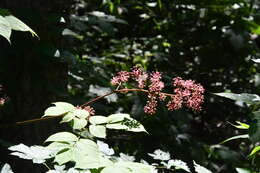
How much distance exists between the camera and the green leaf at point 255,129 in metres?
1.27

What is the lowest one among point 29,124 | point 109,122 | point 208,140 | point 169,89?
point 208,140

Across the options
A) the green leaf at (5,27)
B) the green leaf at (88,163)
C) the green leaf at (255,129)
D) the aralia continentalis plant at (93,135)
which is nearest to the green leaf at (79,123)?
the aralia continentalis plant at (93,135)

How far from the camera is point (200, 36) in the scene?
3135mm

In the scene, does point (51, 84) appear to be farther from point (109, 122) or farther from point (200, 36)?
point (200, 36)

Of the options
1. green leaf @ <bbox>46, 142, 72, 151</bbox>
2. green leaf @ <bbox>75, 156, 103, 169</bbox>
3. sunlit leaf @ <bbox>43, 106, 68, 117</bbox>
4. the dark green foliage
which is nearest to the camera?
green leaf @ <bbox>75, 156, 103, 169</bbox>

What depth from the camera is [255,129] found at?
Answer: 1.28 m

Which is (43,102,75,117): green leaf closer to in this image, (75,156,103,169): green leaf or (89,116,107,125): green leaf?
(89,116,107,125): green leaf

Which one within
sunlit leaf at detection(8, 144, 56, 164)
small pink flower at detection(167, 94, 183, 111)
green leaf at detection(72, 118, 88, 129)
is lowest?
sunlit leaf at detection(8, 144, 56, 164)

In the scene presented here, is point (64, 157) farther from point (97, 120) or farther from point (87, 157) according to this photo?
point (97, 120)

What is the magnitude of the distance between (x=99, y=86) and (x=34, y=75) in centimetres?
62

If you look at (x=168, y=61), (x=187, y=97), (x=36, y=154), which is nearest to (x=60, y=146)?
(x=36, y=154)

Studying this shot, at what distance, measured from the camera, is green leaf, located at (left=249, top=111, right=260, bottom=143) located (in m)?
1.27

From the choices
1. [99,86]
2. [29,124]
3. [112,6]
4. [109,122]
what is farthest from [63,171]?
[112,6]

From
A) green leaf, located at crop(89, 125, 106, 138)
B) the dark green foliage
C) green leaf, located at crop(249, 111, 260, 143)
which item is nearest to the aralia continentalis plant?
green leaf, located at crop(89, 125, 106, 138)
